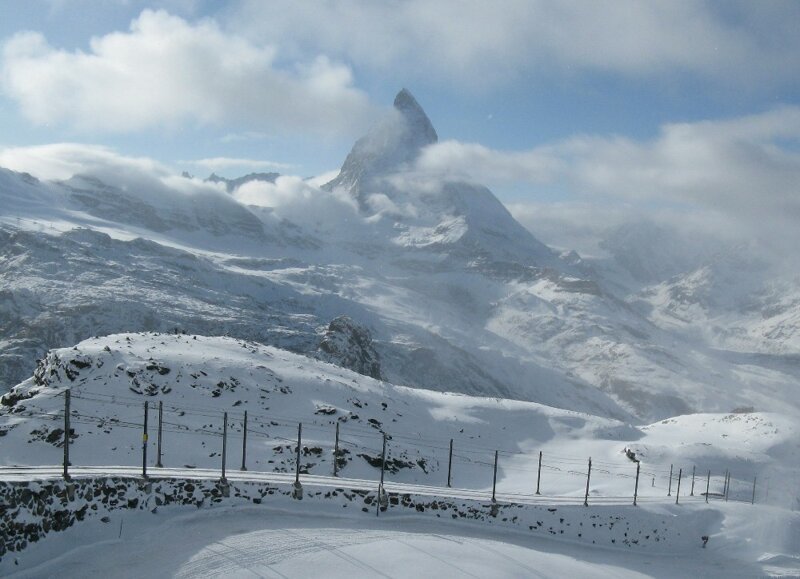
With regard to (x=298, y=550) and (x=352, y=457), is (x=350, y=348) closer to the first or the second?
(x=352, y=457)

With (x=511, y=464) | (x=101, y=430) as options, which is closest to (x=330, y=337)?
(x=511, y=464)

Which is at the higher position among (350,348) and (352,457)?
(350,348)

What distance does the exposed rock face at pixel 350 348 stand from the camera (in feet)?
424

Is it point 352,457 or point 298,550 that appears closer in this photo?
point 298,550

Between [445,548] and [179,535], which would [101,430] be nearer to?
[179,535]

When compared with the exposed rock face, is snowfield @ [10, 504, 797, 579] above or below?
below

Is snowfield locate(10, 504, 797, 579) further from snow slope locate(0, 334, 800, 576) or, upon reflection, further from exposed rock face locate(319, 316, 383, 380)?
exposed rock face locate(319, 316, 383, 380)

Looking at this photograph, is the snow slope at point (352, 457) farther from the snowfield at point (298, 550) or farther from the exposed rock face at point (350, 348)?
the exposed rock face at point (350, 348)

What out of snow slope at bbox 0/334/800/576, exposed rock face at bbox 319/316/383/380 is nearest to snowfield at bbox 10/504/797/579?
snow slope at bbox 0/334/800/576

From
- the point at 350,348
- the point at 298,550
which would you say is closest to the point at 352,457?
the point at 298,550

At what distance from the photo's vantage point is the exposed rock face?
129 metres

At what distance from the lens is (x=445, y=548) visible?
2403 centimetres

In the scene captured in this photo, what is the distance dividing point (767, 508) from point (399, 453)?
1031 inches

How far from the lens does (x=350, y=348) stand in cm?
13512
